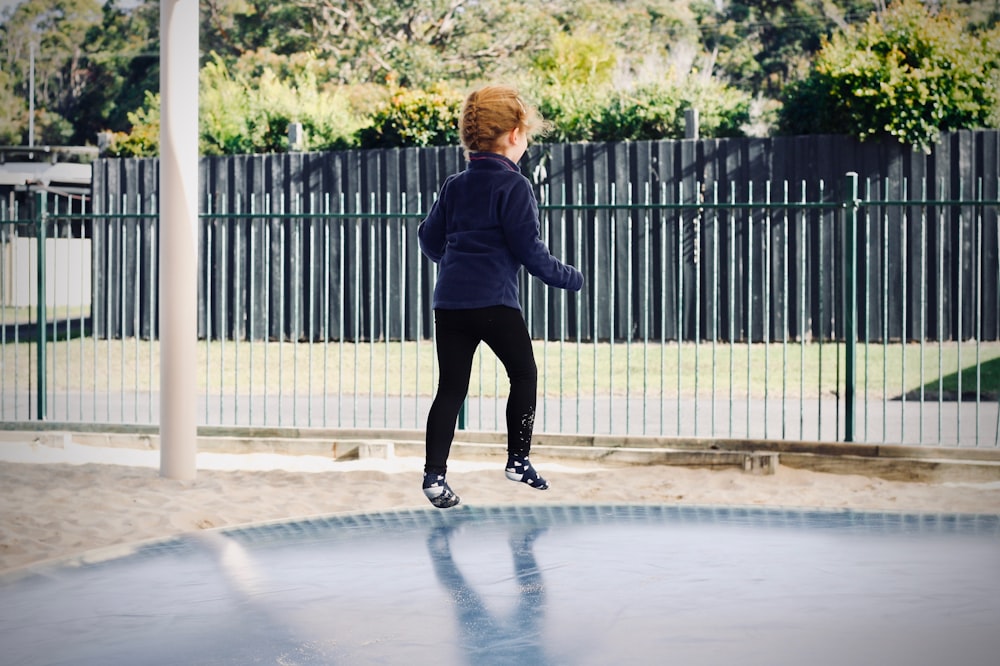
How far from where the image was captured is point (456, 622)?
363cm

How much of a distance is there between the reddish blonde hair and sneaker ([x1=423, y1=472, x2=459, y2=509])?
1301 millimetres

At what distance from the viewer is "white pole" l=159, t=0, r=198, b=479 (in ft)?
23.6

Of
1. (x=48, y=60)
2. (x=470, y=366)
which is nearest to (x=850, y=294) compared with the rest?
(x=470, y=366)

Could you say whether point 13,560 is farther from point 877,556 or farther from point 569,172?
point 569,172

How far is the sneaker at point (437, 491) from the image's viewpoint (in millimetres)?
5184

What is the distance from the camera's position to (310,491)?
7.35 m

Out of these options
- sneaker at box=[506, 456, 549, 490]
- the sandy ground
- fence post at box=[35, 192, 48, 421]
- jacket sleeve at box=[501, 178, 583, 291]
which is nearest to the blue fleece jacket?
jacket sleeve at box=[501, 178, 583, 291]

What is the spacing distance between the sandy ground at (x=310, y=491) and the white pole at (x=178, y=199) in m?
→ 0.66

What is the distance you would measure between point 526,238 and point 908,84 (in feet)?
31.3

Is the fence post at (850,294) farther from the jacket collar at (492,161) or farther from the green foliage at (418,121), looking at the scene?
the green foliage at (418,121)

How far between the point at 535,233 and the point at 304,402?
666 centimetres

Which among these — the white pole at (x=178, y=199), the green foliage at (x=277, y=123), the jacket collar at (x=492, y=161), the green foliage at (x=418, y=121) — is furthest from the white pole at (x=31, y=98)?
the jacket collar at (x=492, y=161)

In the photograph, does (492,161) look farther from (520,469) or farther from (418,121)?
(418,121)

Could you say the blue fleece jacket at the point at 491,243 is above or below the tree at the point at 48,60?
below
